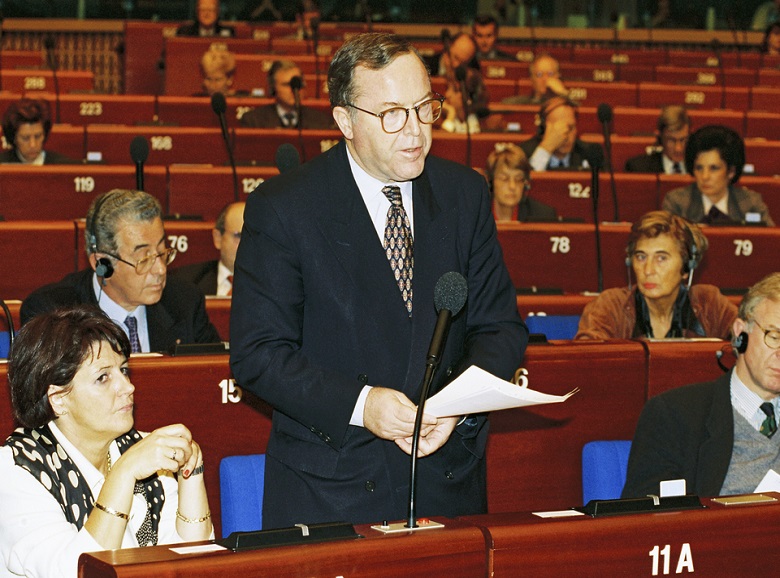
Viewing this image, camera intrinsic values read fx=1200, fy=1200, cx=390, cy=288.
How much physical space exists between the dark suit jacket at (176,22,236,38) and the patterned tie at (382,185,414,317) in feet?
24.6

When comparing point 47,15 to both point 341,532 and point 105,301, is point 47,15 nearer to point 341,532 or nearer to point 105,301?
point 105,301

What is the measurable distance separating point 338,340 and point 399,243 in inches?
8.1

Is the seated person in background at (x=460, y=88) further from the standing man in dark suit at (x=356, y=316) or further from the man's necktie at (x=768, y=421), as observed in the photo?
the standing man in dark suit at (x=356, y=316)

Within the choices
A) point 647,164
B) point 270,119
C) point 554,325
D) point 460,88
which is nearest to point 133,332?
point 554,325

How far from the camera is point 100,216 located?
3.44 m

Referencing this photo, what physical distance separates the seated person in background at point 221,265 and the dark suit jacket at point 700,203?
2331mm

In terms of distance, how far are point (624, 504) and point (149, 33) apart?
8134mm

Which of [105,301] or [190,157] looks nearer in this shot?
[105,301]

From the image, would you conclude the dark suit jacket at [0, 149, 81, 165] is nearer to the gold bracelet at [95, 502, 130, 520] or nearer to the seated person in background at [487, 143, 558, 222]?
the seated person in background at [487, 143, 558, 222]

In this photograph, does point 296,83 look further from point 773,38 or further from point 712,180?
point 773,38

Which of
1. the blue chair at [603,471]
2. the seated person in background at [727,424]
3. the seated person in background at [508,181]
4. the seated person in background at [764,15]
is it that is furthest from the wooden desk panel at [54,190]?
the seated person in background at [764,15]

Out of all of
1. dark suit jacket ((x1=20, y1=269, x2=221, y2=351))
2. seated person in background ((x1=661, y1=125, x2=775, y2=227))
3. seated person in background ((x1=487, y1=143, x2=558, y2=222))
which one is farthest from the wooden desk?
seated person in background ((x1=661, y1=125, x2=775, y2=227))

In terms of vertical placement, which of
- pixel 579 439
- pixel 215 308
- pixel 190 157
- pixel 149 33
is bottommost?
pixel 579 439

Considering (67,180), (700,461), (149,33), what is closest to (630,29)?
(149,33)
